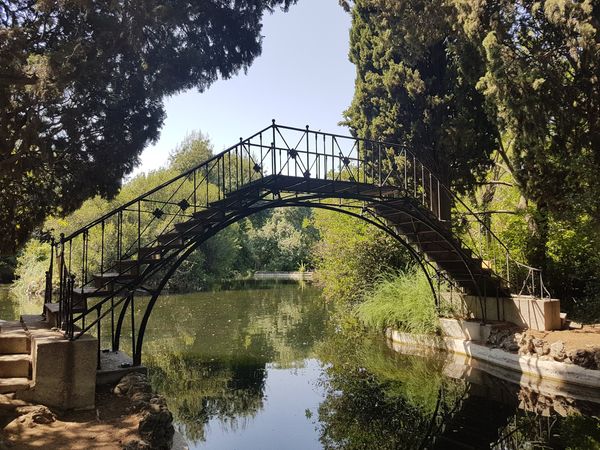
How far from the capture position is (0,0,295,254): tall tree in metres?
9.73

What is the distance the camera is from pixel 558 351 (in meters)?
10.4

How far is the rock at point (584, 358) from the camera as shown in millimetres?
9539

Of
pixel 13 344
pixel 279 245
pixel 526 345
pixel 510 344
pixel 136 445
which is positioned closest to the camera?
pixel 136 445

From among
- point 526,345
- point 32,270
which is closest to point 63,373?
point 526,345

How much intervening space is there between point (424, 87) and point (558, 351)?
27.6ft

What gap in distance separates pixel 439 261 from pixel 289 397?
20.2 feet

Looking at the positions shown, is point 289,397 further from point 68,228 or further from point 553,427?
point 68,228

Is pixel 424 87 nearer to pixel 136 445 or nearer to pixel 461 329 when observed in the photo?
pixel 461 329

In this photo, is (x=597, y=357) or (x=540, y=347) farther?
(x=540, y=347)

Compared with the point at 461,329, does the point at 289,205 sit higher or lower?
higher

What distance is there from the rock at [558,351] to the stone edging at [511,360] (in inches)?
5.3

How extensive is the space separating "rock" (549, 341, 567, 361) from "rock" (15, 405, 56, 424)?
9.42 metres

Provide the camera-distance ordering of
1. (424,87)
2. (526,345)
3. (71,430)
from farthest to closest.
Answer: (424,87) → (526,345) → (71,430)

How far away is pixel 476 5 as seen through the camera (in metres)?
11.3
